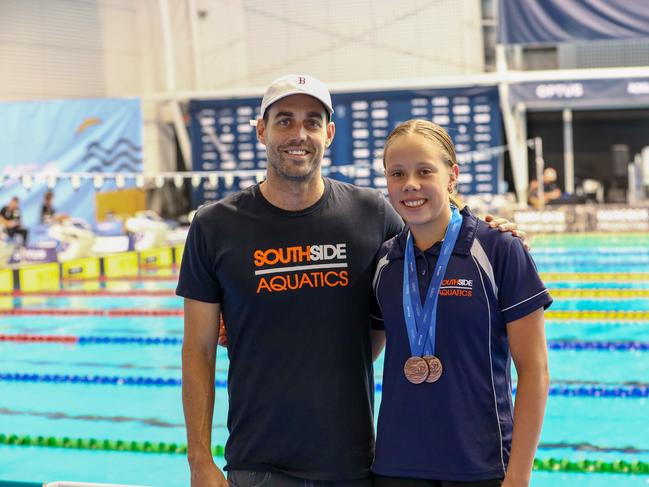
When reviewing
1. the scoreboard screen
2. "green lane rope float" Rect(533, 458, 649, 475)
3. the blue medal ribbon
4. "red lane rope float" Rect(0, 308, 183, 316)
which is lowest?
"green lane rope float" Rect(533, 458, 649, 475)

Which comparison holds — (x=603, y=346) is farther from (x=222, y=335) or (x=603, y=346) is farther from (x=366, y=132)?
(x=366, y=132)

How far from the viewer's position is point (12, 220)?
16062 mm

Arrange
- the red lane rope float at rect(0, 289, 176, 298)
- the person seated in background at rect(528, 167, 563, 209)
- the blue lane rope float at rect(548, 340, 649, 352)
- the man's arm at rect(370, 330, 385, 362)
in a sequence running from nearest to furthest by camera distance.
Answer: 1. the man's arm at rect(370, 330, 385, 362)
2. the blue lane rope float at rect(548, 340, 649, 352)
3. the red lane rope float at rect(0, 289, 176, 298)
4. the person seated in background at rect(528, 167, 563, 209)

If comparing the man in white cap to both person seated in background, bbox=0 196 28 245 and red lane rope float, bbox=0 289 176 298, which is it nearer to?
red lane rope float, bbox=0 289 176 298

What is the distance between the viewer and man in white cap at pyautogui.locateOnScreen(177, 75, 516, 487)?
2.17 m

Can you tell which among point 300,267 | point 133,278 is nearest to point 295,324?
point 300,267

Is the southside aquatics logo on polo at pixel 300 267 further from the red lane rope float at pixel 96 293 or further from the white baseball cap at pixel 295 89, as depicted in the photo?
the red lane rope float at pixel 96 293

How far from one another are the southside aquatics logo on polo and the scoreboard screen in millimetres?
18016

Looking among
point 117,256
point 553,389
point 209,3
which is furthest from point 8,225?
point 553,389

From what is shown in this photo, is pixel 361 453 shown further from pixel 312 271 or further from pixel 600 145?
pixel 600 145

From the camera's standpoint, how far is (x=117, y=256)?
14.9m

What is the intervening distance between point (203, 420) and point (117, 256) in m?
13.0

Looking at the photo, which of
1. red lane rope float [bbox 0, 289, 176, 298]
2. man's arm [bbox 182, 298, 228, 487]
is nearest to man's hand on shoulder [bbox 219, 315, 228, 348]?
man's arm [bbox 182, 298, 228, 487]

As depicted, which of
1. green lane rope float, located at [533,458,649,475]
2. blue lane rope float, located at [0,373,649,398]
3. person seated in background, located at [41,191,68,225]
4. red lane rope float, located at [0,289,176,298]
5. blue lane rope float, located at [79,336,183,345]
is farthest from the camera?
person seated in background, located at [41,191,68,225]
